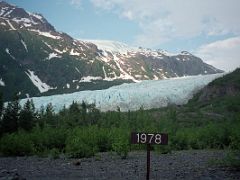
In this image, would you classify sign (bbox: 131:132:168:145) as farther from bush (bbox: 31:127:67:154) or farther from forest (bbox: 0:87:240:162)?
bush (bbox: 31:127:67:154)

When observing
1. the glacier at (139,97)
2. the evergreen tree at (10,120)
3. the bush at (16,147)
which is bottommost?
the bush at (16,147)

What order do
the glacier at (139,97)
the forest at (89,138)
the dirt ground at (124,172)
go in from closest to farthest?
1. the dirt ground at (124,172)
2. the forest at (89,138)
3. the glacier at (139,97)

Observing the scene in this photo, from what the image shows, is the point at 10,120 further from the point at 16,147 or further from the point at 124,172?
the point at 124,172

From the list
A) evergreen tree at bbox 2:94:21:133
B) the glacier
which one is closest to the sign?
evergreen tree at bbox 2:94:21:133

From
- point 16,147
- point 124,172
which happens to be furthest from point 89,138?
point 124,172

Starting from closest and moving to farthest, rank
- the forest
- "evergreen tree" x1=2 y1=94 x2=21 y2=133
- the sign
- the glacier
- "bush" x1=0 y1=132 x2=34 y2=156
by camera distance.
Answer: the sign, the forest, "bush" x1=0 y1=132 x2=34 y2=156, "evergreen tree" x1=2 y1=94 x2=21 y2=133, the glacier

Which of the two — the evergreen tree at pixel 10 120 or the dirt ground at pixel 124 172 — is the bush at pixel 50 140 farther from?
the evergreen tree at pixel 10 120

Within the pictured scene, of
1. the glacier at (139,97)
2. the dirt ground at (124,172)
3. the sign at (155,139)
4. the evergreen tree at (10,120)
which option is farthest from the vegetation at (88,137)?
the glacier at (139,97)

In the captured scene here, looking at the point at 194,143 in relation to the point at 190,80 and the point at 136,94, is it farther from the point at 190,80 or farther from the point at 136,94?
the point at 190,80
